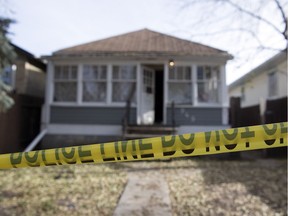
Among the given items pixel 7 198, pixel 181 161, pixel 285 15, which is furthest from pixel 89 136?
pixel 285 15

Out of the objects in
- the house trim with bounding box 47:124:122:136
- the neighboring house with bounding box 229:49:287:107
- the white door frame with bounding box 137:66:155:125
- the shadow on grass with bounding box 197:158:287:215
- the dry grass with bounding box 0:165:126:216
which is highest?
the neighboring house with bounding box 229:49:287:107

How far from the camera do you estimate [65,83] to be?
12797 mm

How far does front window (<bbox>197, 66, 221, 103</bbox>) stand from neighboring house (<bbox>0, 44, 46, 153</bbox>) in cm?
641

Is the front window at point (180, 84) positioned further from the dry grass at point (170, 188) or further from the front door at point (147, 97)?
the dry grass at point (170, 188)

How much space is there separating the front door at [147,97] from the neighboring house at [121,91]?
0.07m

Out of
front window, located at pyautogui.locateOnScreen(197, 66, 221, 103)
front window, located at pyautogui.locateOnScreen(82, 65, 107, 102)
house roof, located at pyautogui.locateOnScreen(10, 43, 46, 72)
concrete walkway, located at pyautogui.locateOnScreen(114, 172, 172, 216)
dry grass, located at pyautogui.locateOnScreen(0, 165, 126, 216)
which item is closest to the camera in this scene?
concrete walkway, located at pyautogui.locateOnScreen(114, 172, 172, 216)

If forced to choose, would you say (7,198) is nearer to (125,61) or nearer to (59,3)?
(59,3)

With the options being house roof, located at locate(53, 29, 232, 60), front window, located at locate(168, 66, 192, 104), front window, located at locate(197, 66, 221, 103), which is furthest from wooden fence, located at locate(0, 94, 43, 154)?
front window, located at locate(197, 66, 221, 103)

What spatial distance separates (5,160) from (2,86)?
23.3 feet

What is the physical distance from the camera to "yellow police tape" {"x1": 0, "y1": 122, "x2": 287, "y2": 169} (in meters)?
2.06

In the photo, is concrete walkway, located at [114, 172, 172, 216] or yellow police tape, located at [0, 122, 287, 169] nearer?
yellow police tape, located at [0, 122, 287, 169]

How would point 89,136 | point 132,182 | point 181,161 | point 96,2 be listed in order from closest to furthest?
point 132,182, point 96,2, point 181,161, point 89,136

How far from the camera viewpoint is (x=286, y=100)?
11047mm

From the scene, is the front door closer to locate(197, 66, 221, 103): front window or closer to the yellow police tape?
locate(197, 66, 221, 103): front window
